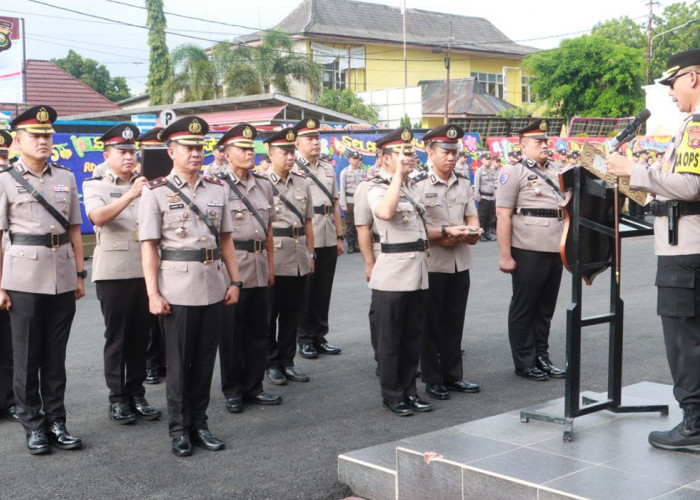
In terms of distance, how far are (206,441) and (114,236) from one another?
166cm

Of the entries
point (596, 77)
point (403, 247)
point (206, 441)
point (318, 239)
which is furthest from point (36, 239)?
point (596, 77)

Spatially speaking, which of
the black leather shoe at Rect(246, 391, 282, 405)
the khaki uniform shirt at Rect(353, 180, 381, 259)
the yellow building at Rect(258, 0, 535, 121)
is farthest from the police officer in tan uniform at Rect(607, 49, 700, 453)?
the yellow building at Rect(258, 0, 535, 121)

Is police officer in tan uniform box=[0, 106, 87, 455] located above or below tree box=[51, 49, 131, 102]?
below

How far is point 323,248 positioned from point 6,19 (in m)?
16.3

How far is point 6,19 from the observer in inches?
825

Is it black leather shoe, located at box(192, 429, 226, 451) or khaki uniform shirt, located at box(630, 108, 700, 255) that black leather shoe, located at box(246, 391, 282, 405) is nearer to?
black leather shoe, located at box(192, 429, 226, 451)

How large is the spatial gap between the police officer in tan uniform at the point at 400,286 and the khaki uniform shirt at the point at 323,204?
203 cm

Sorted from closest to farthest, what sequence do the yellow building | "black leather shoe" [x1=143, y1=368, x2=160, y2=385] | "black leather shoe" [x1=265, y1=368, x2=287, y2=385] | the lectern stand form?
the lectern stand, "black leather shoe" [x1=265, y1=368, x2=287, y2=385], "black leather shoe" [x1=143, y1=368, x2=160, y2=385], the yellow building

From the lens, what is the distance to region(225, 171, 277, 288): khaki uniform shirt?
20.1ft

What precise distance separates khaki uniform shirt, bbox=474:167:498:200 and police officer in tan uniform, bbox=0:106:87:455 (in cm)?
1499

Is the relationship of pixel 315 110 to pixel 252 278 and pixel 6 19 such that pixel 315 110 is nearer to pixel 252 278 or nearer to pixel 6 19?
pixel 6 19

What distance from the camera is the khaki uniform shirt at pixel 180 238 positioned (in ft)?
16.5

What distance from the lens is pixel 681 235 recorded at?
4.32 metres

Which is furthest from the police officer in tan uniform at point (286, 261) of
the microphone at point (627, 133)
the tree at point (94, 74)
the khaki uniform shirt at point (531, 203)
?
the tree at point (94, 74)
